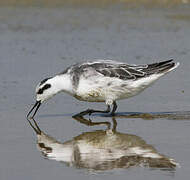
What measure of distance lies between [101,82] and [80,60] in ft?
13.0

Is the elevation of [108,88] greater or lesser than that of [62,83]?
lesser

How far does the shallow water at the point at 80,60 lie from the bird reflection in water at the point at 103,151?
100 mm

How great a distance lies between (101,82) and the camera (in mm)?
10680

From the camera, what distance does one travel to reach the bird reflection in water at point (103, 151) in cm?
816

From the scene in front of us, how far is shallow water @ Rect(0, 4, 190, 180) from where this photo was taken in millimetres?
8195

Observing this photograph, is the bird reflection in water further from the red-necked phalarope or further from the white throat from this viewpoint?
the white throat

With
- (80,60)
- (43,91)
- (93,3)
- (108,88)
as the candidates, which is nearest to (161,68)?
(108,88)

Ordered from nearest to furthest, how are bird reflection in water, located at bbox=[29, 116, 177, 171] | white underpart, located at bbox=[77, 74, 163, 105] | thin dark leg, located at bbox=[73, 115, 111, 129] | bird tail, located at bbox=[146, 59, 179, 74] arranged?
bird reflection in water, located at bbox=[29, 116, 177, 171] → thin dark leg, located at bbox=[73, 115, 111, 129] → white underpart, located at bbox=[77, 74, 163, 105] → bird tail, located at bbox=[146, 59, 179, 74]

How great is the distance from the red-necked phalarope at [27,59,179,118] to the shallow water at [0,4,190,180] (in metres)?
0.35

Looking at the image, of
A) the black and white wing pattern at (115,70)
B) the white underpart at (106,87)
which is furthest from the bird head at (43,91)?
the white underpart at (106,87)

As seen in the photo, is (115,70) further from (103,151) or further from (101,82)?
(103,151)

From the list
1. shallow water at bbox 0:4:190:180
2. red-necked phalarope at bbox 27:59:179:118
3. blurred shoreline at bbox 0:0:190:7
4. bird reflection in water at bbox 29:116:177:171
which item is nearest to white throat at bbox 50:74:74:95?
red-necked phalarope at bbox 27:59:179:118

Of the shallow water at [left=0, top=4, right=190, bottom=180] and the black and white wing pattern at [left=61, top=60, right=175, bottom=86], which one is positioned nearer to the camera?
the shallow water at [left=0, top=4, right=190, bottom=180]

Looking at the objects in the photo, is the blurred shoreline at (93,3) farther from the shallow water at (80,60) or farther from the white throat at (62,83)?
the white throat at (62,83)
